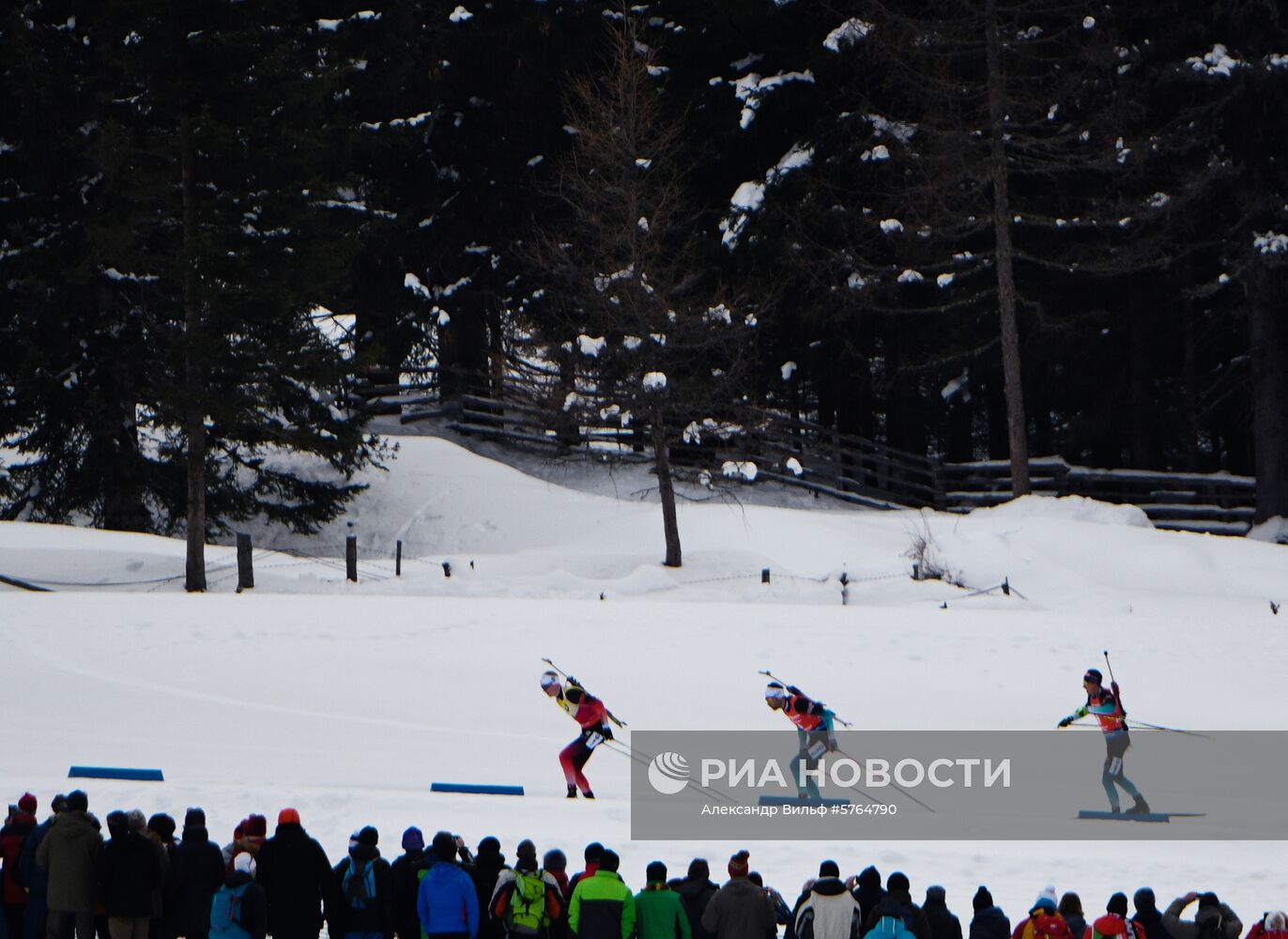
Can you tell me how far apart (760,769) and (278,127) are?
1462 centimetres

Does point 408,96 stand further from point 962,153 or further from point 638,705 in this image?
point 638,705

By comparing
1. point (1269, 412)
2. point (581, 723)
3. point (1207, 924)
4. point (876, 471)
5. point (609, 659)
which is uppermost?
point (876, 471)

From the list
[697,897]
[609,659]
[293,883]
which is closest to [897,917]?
[697,897]

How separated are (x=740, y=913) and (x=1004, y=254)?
979 inches

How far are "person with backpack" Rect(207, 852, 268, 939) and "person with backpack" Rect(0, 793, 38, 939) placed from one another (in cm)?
168

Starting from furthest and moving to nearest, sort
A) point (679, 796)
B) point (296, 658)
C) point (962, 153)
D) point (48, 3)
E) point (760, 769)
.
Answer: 1. point (962, 153)
2. point (48, 3)
3. point (296, 658)
4. point (760, 769)
5. point (679, 796)

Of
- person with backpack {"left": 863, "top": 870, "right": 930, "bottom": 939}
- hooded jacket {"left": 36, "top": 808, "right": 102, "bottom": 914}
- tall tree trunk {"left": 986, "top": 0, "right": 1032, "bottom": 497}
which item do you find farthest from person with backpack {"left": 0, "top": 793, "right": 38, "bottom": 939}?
tall tree trunk {"left": 986, "top": 0, "right": 1032, "bottom": 497}

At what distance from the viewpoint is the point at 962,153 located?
3244 centimetres

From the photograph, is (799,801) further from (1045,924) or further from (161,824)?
(161,824)

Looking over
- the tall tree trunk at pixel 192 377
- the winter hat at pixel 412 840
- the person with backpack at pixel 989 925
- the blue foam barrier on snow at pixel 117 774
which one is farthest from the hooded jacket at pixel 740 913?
the tall tree trunk at pixel 192 377

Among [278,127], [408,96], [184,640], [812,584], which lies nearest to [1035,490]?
[812,584]

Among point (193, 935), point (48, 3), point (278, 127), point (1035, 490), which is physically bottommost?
point (193, 935)

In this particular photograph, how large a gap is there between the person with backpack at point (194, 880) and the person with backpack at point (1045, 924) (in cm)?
513

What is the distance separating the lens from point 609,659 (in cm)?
2094
